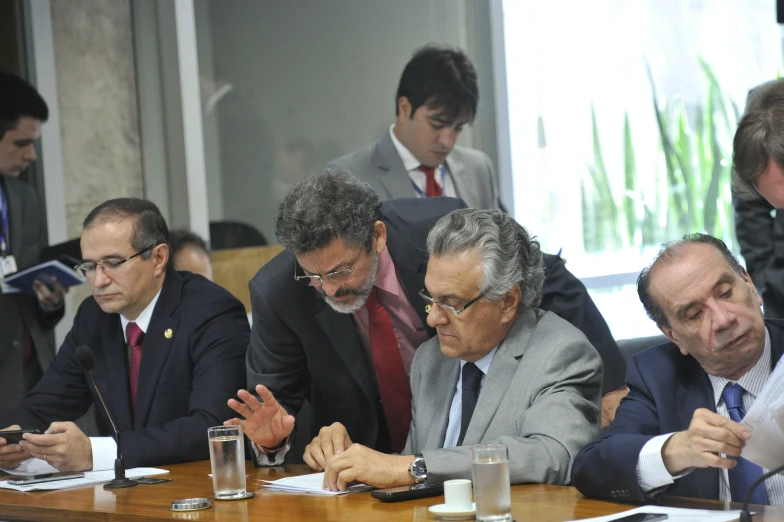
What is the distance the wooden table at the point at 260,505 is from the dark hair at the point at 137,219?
942mm

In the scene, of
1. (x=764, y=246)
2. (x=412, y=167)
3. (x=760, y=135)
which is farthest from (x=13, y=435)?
(x=764, y=246)

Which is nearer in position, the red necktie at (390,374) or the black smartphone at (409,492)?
the black smartphone at (409,492)

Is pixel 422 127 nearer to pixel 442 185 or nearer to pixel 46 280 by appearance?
pixel 442 185

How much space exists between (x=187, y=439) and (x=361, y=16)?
3633 mm

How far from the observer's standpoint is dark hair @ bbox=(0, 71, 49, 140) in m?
5.08

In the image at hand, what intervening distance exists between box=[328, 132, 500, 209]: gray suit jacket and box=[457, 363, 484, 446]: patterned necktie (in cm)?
170

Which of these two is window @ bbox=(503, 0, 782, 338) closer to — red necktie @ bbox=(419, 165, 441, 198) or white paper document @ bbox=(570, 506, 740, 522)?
red necktie @ bbox=(419, 165, 441, 198)

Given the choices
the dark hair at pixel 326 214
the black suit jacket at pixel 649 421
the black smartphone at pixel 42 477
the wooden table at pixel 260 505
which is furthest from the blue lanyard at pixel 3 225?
the black suit jacket at pixel 649 421

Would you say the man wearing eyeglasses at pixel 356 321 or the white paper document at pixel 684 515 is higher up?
the man wearing eyeglasses at pixel 356 321

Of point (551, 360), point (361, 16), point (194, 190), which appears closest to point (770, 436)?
point (551, 360)

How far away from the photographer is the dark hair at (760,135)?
249cm

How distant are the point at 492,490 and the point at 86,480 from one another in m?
1.46

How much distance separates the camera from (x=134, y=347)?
3787mm

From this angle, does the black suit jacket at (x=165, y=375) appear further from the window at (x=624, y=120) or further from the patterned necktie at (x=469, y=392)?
the window at (x=624, y=120)
